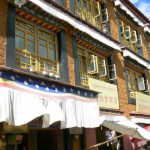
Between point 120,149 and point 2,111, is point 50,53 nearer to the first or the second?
point 2,111

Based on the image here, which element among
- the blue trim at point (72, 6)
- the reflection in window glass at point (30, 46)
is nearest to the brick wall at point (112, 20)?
the blue trim at point (72, 6)

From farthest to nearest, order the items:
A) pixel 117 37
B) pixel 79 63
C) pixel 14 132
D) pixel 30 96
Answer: pixel 117 37 < pixel 79 63 < pixel 14 132 < pixel 30 96

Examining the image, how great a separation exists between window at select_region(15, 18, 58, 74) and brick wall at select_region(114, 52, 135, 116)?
4346 mm

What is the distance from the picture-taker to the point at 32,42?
9898 millimetres

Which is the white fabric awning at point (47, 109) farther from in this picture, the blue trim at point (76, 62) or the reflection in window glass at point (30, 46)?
the reflection in window glass at point (30, 46)

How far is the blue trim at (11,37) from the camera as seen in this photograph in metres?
8.38

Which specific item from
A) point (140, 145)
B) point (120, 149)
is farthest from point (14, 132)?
point (140, 145)

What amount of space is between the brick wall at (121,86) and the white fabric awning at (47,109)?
15.2ft

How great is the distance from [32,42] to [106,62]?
507 centimetres

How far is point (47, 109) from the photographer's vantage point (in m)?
7.34

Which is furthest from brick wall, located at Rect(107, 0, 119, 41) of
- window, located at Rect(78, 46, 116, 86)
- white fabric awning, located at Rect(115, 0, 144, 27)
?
window, located at Rect(78, 46, 116, 86)

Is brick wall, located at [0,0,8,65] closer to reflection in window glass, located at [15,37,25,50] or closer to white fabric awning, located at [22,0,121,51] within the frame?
reflection in window glass, located at [15,37,25,50]

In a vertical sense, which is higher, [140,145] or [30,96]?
[30,96]

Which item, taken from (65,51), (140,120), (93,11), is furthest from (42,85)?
(140,120)
